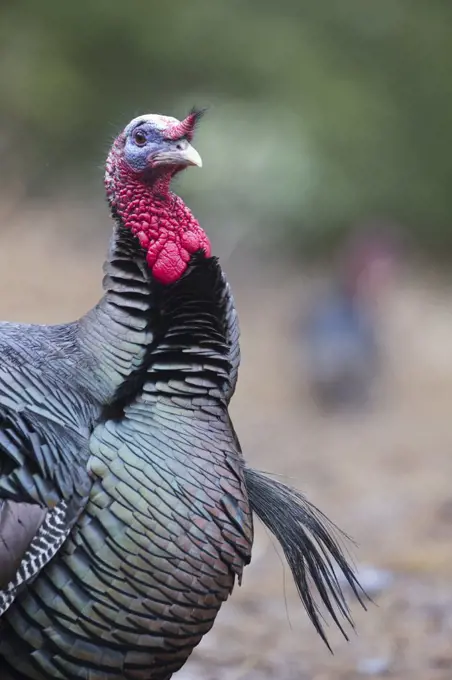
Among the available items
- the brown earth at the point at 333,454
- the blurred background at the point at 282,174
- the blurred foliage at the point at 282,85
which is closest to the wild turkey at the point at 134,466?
the brown earth at the point at 333,454

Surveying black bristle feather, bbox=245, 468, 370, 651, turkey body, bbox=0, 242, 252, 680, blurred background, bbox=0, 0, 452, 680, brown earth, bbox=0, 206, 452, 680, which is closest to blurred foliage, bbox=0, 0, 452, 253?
blurred background, bbox=0, 0, 452, 680

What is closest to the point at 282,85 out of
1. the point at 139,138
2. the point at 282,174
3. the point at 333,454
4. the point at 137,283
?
the point at 282,174

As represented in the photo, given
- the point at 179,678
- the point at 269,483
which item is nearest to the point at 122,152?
the point at 269,483

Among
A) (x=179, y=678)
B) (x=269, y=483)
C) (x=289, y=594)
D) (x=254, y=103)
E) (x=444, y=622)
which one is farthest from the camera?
(x=254, y=103)

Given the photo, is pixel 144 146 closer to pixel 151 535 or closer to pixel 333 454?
pixel 151 535

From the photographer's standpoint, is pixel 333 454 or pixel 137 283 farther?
pixel 333 454

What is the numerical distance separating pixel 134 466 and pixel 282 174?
8.52 metres

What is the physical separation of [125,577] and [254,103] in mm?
9118

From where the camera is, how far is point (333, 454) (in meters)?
7.25

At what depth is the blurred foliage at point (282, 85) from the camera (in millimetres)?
11352

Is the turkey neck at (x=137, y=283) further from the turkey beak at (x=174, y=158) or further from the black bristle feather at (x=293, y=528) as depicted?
the black bristle feather at (x=293, y=528)

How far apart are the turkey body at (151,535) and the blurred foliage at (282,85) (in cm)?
826

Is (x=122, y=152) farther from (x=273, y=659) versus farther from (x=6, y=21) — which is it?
(x=6, y=21)

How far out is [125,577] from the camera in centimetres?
270
